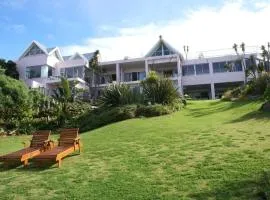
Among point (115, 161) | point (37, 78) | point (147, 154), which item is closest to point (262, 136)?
point (147, 154)

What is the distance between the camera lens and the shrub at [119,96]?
Result: 25.2 metres

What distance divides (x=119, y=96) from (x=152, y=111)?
3062 millimetres

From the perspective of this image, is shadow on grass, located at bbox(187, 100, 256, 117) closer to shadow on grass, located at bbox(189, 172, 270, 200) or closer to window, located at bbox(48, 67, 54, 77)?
shadow on grass, located at bbox(189, 172, 270, 200)

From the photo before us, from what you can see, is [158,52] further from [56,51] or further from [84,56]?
[56,51]

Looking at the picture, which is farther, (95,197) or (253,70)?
(253,70)

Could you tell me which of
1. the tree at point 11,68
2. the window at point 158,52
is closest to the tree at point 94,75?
the window at point 158,52

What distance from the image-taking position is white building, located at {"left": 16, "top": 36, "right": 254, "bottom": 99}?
161 ft

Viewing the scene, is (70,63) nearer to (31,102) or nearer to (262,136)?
(31,102)

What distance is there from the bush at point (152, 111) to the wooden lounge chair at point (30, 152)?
1040cm

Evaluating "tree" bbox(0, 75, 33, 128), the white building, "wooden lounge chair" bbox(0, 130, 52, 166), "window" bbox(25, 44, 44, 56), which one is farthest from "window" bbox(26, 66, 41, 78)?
"wooden lounge chair" bbox(0, 130, 52, 166)

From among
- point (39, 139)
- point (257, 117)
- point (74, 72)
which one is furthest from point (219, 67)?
point (39, 139)

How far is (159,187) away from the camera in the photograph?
8211mm

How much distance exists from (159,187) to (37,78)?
4441 centimetres

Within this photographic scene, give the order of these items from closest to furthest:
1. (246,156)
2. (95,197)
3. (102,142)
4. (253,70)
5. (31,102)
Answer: (95,197) → (246,156) → (102,142) → (31,102) → (253,70)
